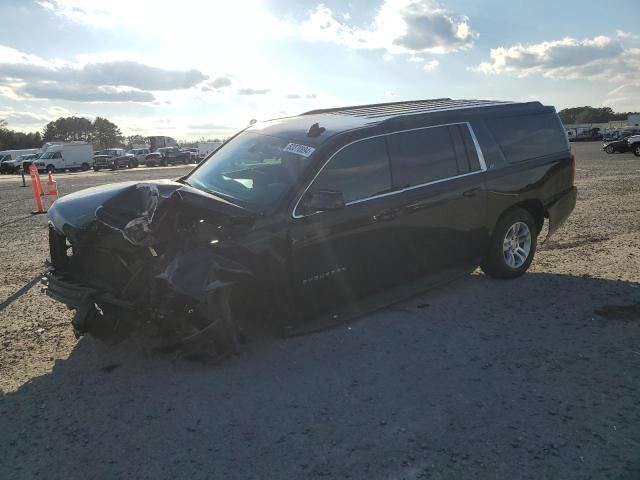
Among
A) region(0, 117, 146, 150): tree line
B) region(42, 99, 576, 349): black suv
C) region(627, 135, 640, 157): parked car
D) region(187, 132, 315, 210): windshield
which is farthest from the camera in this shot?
region(0, 117, 146, 150): tree line

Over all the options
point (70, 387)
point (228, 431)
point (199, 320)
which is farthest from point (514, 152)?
point (70, 387)

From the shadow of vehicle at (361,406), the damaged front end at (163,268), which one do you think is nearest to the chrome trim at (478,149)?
the shadow of vehicle at (361,406)

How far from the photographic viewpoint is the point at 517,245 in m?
6.00

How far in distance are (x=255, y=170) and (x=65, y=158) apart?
48127 millimetres

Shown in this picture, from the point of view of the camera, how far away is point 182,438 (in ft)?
10.1

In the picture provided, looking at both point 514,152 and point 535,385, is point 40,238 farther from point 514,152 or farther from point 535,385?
point 535,385

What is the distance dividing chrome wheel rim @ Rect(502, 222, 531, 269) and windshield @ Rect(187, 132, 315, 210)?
2.75 m

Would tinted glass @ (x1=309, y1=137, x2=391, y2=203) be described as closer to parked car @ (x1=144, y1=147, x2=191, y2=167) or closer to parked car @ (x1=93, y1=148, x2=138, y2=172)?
parked car @ (x1=93, y1=148, x2=138, y2=172)

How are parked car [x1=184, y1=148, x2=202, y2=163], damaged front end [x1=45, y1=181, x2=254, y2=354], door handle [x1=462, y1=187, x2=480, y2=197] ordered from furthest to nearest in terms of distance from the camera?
parked car [x1=184, y1=148, x2=202, y2=163] < door handle [x1=462, y1=187, x2=480, y2=197] < damaged front end [x1=45, y1=181, x2=254, y2=354]

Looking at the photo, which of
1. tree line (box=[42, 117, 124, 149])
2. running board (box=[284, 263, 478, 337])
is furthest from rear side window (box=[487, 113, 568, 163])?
tree line (box=[42, 117, 124, 149])

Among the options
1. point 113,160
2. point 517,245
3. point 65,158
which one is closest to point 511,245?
point 517,245

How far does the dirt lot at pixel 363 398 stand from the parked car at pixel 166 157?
47963mm

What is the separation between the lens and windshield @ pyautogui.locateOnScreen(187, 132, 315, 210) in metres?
4.29

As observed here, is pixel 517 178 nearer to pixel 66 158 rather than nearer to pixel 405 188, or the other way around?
pixel 405 188
